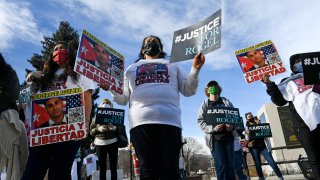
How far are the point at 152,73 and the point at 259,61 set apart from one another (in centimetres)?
290

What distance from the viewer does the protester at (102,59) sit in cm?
353

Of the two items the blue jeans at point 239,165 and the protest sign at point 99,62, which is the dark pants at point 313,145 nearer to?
the protest sign at point 99,62

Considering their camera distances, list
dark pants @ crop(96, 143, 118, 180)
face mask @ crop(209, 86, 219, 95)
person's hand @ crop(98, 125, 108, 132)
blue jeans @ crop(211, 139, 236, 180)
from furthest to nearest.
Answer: person's hand @ crop(98, 125, 108, 132), dark pants @ crop(96, 143, 118, 180), face mask @ crop(209, 86, 219, 95), blue jeans @ crop(211, 139, 236, 180)

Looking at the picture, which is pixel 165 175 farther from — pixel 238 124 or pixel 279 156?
pixel 279 156

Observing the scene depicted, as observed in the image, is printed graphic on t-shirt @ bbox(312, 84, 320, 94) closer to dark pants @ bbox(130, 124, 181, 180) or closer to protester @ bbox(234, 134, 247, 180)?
dark pants @ bbox(130, 124, 181, 180)

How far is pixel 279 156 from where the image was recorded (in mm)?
25438

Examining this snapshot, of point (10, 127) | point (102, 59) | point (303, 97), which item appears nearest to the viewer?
point (10, 127)

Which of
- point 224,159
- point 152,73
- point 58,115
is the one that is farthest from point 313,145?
point 58,115

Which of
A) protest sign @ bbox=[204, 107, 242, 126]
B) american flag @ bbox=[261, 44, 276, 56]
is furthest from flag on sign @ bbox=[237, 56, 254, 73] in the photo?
protest sign @ bbox=[204, 107, 242, 126]

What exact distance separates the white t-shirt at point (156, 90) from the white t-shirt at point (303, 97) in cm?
150

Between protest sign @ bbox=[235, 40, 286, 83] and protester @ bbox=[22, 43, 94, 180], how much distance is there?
2.91 metres

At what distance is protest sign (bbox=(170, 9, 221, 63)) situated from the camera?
3172 millimetres

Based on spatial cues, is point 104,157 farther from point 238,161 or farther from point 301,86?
point 301,86

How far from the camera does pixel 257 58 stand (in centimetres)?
537
